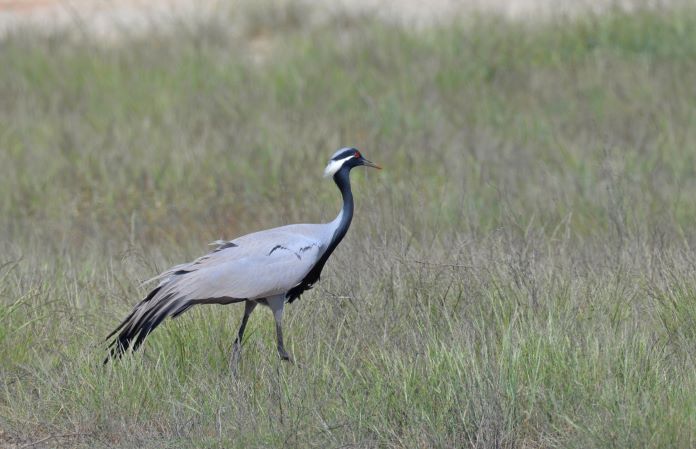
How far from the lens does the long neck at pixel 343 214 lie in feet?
20.9

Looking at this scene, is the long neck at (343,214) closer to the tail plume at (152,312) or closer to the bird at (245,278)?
the bird at (245,278)

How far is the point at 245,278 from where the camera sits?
6.08 meters

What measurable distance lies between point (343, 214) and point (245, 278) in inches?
24.2

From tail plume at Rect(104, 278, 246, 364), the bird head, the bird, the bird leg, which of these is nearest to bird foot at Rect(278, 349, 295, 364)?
the bird

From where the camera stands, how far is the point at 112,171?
33.4 feet

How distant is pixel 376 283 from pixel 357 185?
2.99 meters

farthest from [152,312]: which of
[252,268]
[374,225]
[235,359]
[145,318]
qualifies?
[374,225]

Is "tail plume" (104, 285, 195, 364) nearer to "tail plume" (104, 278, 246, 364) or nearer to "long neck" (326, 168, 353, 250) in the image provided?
"tail plume" (104, 278, 246, 364)

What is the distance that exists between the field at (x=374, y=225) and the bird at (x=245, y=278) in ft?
0.49

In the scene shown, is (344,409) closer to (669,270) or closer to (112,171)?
(669,270)

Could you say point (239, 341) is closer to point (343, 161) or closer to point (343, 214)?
point (343, 214)

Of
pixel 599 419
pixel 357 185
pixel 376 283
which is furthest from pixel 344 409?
pixel 357 185

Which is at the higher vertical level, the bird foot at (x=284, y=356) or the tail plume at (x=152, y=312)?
the tail plume at (x=152, y=312)

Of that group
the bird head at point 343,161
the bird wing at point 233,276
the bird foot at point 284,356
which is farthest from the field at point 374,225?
the bird head at point 343,161
